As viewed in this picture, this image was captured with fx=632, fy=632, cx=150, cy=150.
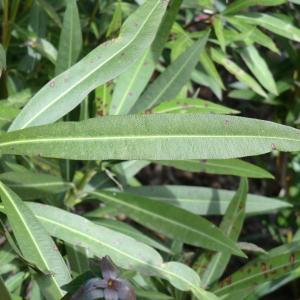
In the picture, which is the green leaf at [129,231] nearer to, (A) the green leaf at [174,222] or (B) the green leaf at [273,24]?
(A) the green leaf at [174,222]

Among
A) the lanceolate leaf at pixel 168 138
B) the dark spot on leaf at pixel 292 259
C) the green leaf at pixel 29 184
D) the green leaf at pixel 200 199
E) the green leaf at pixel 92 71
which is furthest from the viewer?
the green leaf at pixel 200 199

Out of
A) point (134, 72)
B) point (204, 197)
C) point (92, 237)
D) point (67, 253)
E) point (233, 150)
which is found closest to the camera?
point (233, 150)

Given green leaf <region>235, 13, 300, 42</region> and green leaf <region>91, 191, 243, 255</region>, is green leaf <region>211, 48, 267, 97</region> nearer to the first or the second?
green leaf <region>235, 13, 300, 42</region>

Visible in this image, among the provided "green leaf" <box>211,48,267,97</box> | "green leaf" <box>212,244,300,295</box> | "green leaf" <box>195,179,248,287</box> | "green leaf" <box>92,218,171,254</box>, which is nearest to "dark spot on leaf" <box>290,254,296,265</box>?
"green leaf" <box>212,244,300,295</box>

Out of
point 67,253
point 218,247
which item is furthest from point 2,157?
point 218,247

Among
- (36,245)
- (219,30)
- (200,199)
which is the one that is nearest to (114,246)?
(36,245)

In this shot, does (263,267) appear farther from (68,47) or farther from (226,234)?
(68,47)

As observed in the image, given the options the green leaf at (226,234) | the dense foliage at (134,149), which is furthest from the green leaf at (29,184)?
the green leaf at (226,234)

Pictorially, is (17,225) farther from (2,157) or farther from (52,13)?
(52,13)
